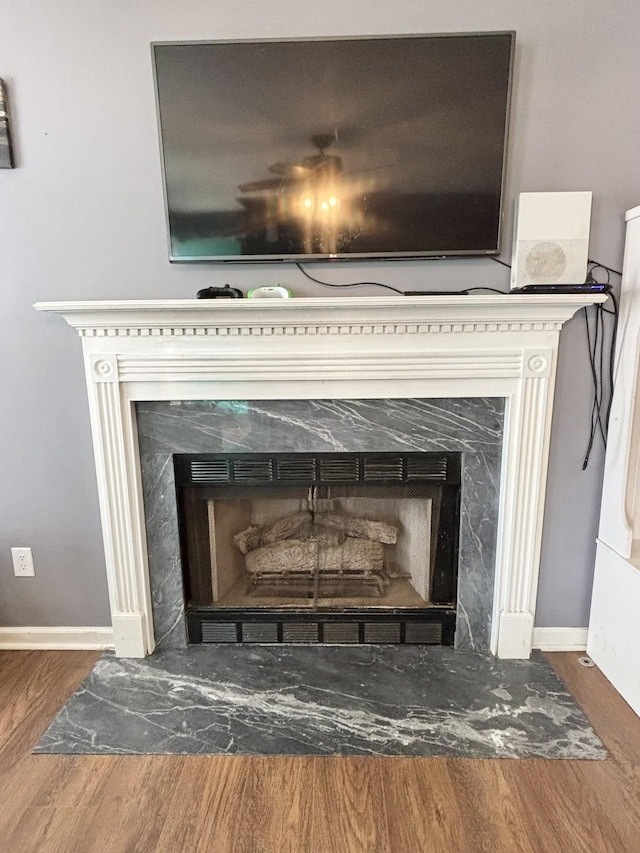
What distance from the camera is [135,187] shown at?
5.27ft

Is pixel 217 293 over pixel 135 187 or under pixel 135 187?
under

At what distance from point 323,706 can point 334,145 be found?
1758 millimetres

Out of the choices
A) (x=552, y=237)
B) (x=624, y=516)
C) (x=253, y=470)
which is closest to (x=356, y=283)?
(x=552, y=237)

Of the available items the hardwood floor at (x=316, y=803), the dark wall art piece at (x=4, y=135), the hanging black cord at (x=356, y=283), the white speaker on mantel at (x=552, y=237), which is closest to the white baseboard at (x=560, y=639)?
the hardwood floor at (x=316, y=803)

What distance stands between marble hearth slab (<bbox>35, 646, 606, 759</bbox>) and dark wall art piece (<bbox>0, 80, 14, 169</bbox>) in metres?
1.73

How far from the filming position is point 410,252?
1.60m

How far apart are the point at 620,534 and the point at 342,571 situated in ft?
3.16

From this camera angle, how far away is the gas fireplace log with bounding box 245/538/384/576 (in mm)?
1887

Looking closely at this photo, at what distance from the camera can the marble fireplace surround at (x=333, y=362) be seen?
1.53m

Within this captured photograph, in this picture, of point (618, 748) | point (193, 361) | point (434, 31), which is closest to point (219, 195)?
point (193, 361)

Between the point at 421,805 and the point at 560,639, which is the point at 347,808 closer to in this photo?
the point at 421,805

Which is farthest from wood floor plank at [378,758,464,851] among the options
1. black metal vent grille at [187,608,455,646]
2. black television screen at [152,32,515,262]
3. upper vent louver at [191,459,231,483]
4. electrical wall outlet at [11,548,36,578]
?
black television screen at [152,32,515,262]

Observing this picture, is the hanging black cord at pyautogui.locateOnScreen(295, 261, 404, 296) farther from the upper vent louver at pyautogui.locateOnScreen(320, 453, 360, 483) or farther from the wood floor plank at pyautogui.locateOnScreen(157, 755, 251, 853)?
the wood floor plank at pyautogui.locateOnScreen(157, 755, 251, 853)

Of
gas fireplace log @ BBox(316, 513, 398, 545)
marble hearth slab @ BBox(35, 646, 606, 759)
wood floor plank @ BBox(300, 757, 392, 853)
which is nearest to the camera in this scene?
wood floor plank @ BBox(300, 757, 392, 853)
